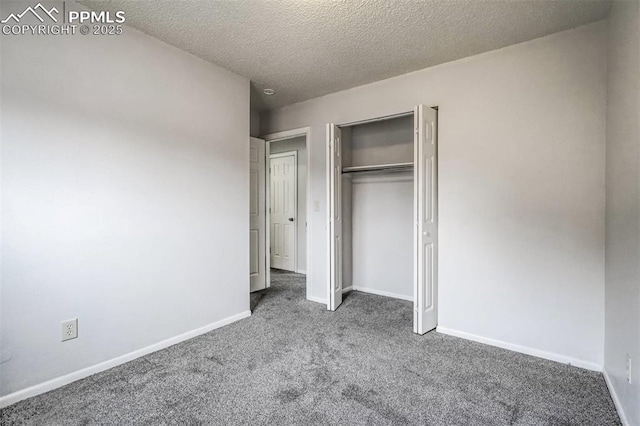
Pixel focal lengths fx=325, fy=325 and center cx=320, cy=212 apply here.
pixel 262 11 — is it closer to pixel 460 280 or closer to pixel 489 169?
pixel 489 169

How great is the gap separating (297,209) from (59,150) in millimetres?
3712

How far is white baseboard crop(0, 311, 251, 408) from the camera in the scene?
1.92 m

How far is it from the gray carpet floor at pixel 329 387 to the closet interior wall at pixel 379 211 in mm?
1274

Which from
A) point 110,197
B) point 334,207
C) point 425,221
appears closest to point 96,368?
point 110,197

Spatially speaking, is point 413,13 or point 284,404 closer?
point 284,404

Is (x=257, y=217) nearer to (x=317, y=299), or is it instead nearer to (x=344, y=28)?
(x=317, y=299)

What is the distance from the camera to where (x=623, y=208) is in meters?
1.85

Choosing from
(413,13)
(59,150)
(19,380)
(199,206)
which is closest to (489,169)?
(413,13)

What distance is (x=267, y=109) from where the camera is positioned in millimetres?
4402

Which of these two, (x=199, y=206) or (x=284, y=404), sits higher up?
(x=199, y=206)

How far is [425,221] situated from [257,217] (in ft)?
7.64

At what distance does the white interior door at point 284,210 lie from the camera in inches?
220

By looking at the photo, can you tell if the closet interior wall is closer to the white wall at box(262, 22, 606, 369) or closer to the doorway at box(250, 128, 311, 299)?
the white wall at box(262, 22, 606, 369)

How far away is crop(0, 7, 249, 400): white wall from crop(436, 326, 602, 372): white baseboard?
2.14 m
